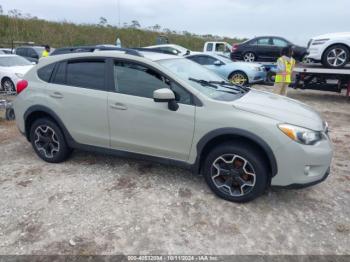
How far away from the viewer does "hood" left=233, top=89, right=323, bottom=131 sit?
11.1 ft

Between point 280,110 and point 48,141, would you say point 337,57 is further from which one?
point 48,141

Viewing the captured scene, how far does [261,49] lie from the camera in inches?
586

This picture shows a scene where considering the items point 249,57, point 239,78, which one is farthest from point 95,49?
point 249,57

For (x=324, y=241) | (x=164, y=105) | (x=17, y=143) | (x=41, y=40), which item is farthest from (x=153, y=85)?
(x=41, y=40)

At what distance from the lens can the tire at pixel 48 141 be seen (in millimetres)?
4484

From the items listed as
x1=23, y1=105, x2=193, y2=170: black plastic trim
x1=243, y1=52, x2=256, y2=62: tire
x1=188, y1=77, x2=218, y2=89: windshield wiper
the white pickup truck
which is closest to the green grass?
the white pickup truck

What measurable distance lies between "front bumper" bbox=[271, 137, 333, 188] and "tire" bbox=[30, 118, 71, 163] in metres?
2.94

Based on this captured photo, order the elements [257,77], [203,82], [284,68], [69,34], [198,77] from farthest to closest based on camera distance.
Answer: [69,34] → [257,77] → [284,68] → [198,77] → [203,82]

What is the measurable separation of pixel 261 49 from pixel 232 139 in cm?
1252

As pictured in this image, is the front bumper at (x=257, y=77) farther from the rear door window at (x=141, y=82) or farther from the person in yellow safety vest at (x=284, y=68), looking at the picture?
the rear door window at (x=141, y=82)

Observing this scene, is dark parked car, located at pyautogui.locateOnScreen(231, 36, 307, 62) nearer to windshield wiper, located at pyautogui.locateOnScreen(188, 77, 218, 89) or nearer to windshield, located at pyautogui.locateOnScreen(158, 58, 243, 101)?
windshield, located at pyautogui.locateOnScreen(158, 58, 243, 101)

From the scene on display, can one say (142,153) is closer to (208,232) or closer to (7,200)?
(208,232)

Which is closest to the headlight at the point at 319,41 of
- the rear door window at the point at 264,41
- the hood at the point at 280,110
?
the rear door window at the point at 264,41

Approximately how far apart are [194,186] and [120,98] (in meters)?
1.45
